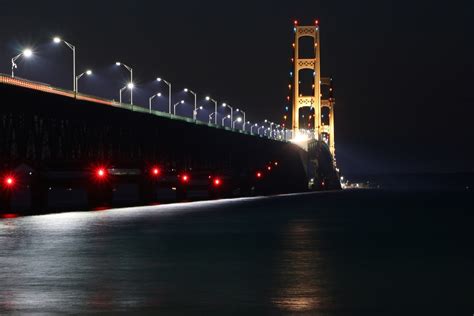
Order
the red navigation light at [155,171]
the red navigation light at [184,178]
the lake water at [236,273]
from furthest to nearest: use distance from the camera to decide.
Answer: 1. the red navigation light at [184,178]
2. the red navigation light at [155,171]
3. the lake water at [236,273]

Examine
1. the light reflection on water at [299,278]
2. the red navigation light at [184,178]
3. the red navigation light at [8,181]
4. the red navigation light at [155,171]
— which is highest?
the red navigation light at [155,171]

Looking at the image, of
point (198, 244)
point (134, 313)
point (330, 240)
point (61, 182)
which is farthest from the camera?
point (61, 182)

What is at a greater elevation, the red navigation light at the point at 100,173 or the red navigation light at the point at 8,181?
the red navigation light at the point at 100,173

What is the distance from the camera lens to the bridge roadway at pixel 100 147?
258ft

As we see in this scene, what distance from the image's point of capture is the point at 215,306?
1848 centimetres

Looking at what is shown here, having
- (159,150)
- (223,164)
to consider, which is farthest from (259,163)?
(159,150)

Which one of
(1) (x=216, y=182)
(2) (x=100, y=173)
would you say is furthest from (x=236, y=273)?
(1) (x=216, y=182)

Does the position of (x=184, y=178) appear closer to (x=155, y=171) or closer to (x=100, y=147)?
(x=155, y=171)

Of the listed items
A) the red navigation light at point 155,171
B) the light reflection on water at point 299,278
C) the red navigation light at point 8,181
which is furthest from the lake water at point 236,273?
the red navigation light at point 155,171

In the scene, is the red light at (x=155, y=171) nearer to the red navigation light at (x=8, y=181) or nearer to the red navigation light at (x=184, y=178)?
the red navigation light at (x=184, y=178)

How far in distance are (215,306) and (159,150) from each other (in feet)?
314

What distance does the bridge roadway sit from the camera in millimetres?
78625

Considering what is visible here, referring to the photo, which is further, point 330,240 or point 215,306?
point 330,240

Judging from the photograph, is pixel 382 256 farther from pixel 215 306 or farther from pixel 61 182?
pixel 61 182
